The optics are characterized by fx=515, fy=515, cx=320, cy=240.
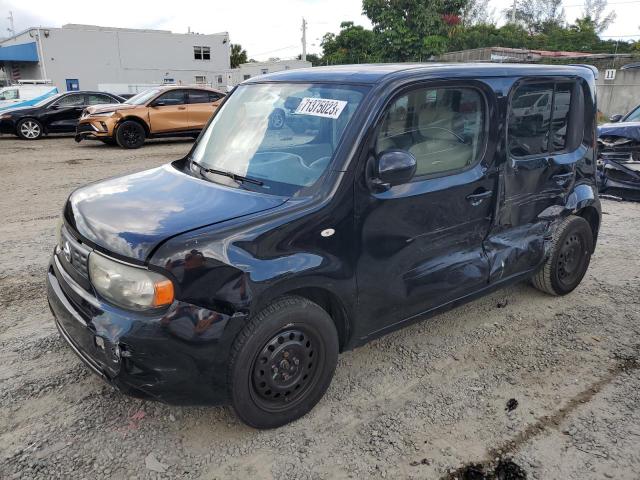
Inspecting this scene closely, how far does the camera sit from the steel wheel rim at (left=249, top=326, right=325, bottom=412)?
2.65 m

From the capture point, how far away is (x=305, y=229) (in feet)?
8.66

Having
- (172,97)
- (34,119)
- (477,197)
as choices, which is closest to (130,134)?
(172,97)

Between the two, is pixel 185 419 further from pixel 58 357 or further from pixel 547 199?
pixel 547 199

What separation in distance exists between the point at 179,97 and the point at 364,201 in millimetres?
12236

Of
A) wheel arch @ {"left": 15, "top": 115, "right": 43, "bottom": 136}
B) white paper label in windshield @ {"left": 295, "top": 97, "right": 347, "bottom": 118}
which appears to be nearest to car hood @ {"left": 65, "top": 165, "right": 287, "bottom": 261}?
white paper label in windshield @ {"left": 295, "top": 97, "right": 347, "bottom": 118}

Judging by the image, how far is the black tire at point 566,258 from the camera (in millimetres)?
4246

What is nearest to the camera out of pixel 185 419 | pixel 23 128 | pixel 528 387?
pixel 185 419

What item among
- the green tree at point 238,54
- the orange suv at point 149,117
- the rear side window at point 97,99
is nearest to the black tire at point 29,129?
the rear side window at point 97,99

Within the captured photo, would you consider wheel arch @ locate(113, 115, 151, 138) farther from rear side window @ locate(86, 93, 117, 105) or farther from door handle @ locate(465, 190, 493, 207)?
door handle @ locate(465, 190, 493, 207)

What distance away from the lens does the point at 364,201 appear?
2.84m

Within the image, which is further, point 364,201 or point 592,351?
point 592,351

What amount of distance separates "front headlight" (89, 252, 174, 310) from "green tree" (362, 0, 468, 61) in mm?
29673

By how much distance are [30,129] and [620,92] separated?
2285 cm

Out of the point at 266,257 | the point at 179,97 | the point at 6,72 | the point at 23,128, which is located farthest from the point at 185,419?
the point at 6,72
